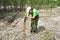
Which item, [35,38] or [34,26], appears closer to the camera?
[35,38]

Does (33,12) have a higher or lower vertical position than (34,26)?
higher

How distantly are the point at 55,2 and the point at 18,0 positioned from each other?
42.2 feet

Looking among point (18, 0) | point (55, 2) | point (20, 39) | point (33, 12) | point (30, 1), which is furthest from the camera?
point (55, 2)

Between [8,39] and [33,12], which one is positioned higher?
[33,12]

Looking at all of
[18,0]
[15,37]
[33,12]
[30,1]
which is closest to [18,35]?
[15,37]

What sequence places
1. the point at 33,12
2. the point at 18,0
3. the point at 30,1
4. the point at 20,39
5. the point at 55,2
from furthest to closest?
the point at 55,2
the point at 30,1
the point at 18,0
the point at 33,12
the point at 20,39

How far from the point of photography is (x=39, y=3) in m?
47.8

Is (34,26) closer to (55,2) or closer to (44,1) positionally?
(44,1)

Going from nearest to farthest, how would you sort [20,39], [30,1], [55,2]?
[20,39] → [30,1] → [55,2]

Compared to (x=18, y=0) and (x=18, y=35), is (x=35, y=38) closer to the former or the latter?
(x=18, y=35)

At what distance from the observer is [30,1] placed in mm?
46406

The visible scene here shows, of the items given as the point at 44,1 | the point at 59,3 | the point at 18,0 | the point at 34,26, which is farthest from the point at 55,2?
the point at 34,26

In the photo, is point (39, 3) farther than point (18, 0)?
Yes

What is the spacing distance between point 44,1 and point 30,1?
388cm
